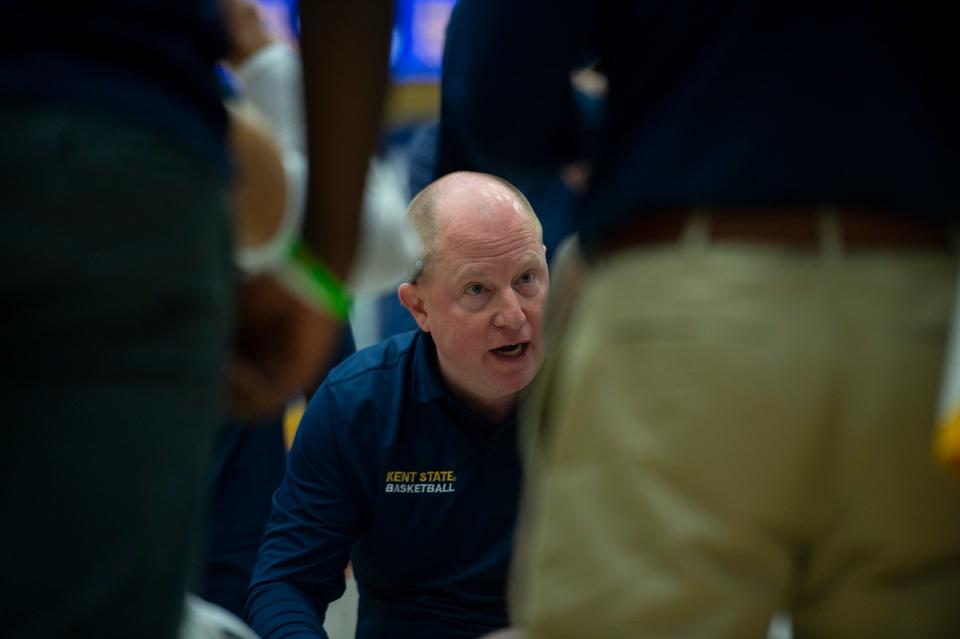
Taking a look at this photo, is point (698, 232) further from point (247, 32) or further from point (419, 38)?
point (419, 38)

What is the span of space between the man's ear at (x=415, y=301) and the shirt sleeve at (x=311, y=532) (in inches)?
12.1

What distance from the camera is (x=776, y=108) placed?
1.03 meters

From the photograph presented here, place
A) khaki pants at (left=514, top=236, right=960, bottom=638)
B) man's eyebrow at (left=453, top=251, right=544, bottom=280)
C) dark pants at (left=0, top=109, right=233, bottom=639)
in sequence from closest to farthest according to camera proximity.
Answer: dark pants at (left=0, top=109, right=233, bottom=639)
khaki pants at (left=514, top=236, right=960, bottom=638)
man's eyebrow at (left=453, top=251, right=544, bottom=280)

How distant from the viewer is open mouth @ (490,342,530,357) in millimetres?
2408

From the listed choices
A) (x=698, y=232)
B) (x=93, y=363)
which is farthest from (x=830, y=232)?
(x=93, y=363)

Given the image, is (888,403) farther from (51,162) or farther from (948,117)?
(51,162)

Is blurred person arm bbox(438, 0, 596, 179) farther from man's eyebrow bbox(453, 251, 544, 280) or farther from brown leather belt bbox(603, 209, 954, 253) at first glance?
man's eyebrow bbox(453, 251, 544, 280)

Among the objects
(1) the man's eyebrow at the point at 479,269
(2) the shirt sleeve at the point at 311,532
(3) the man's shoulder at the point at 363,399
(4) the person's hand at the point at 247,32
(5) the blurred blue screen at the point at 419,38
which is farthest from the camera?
(5) the blurred blue screen at the point at 419,38

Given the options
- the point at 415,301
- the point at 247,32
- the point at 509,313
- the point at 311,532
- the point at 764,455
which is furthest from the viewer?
the point at 415,301

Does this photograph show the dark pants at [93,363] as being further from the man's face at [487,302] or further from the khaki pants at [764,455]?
the man's face at [487,302]


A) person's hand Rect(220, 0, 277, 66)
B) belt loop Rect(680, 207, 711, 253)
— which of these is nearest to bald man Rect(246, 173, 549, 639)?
person's hand Rect(220, 0, 277, 66)

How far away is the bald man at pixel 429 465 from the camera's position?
88.0 inches

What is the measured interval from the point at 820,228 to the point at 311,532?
4.77 feet

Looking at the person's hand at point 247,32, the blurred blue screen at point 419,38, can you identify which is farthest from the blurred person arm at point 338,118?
the blurred blue screen at point 419,38
